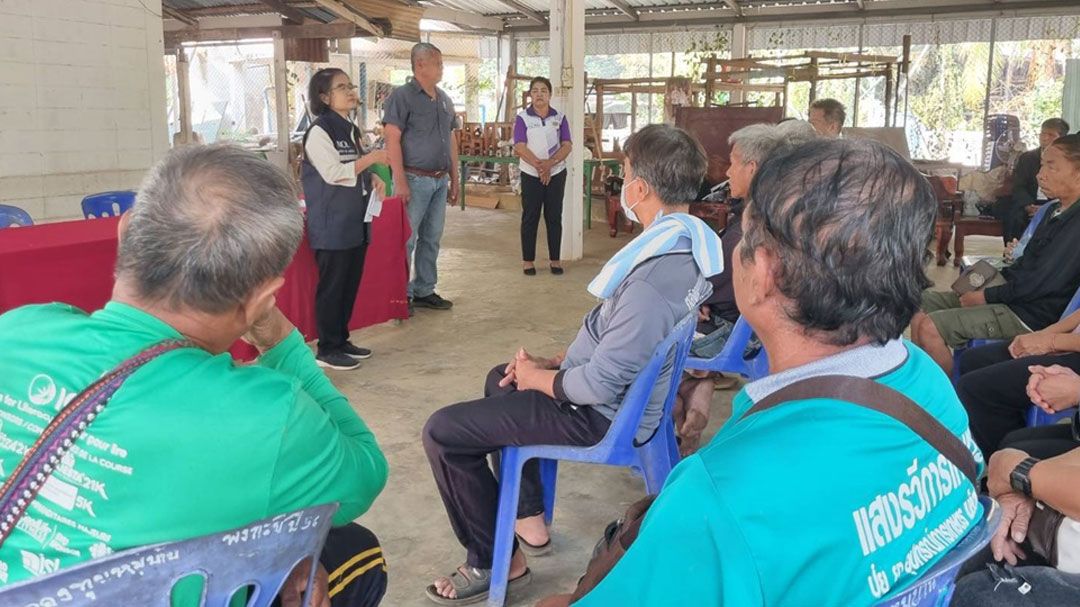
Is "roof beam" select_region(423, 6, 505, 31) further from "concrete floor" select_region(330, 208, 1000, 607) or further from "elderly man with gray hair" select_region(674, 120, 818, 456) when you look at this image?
"elderly man with gray hair" select_region(674, 120, 818, 456)

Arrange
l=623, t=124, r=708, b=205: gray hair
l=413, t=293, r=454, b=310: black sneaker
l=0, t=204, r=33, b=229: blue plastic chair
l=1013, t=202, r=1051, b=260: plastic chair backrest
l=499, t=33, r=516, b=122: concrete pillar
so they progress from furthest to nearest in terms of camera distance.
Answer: l=499, t=33, r=516, b=122: concrete pillar → l=413, t=293, r=454, b=310: black sneaker → l=0, t=204, r=33, b=229: blue plastic chair → l=1013, t=202, r=1051, b=260: plastic chair backrest → l=623, t=124, r=708, b=205: gray hair

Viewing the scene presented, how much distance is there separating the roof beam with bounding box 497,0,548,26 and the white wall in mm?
8113

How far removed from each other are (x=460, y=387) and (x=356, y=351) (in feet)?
2.31

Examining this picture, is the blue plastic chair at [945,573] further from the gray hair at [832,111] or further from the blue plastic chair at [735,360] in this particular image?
the gray hair at [832,111]

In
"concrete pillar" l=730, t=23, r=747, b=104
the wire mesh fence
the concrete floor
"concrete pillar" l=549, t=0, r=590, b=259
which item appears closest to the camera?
the concrete floor

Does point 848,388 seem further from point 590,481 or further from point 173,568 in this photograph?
point 590,481

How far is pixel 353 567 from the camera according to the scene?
152 centimetres

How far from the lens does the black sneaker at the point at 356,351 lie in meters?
4.39

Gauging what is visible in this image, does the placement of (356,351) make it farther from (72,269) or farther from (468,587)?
(468,587)

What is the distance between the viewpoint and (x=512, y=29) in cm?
1476

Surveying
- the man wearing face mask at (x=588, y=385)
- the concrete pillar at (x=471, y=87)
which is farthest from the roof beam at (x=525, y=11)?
the man wearing face mask at (x=588, y=385)

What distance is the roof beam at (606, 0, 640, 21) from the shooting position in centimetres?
1288

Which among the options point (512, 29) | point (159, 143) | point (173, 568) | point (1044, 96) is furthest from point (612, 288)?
point (512, 29)

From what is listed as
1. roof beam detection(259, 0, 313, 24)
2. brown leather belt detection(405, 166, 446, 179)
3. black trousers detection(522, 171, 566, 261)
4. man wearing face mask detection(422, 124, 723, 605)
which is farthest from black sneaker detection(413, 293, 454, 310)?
roof beam detection(259, 0, 313, 24)
